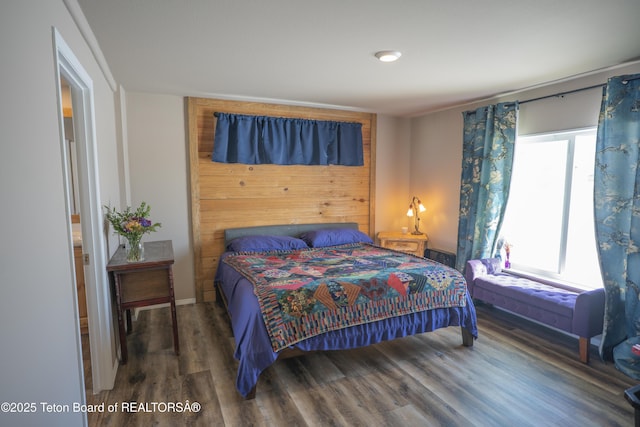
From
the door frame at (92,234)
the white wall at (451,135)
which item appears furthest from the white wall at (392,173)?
the door frame at (92,234)

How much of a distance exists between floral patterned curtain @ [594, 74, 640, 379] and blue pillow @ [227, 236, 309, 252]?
279cm

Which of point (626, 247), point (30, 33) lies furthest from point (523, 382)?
point (30, 33)

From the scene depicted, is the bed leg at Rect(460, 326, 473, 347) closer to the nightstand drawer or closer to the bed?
the bed

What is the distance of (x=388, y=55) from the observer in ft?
8.18

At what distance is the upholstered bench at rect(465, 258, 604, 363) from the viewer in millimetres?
2715

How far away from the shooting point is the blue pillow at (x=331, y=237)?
4098 mm

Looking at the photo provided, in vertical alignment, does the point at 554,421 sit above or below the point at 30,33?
below

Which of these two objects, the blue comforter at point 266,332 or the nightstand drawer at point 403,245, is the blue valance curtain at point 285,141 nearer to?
the nightstand drawer at point 403,245

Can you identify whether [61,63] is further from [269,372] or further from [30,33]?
[269,372]

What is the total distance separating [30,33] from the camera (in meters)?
1.21

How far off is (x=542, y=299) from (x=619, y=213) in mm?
902

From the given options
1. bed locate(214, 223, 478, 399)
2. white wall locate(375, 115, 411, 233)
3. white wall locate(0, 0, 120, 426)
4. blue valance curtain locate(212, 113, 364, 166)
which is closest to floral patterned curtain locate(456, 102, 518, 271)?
bed locate(214, 223, 478, 399)

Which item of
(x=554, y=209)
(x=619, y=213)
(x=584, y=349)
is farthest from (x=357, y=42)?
(x=584, y=349)

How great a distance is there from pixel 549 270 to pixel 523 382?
1.49 metres
